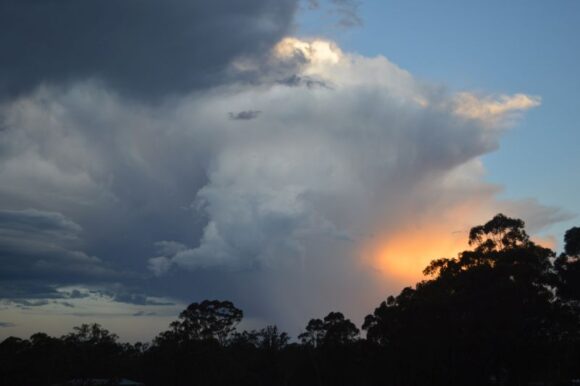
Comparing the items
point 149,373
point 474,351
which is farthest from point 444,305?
point 149,373

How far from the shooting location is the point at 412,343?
7212cm

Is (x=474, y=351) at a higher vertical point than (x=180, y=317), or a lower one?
lower

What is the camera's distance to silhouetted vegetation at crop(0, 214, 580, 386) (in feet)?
195

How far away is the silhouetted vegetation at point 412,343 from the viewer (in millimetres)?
59438

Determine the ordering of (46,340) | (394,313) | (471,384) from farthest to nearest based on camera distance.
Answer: (46,340), (394,313), (471,384)

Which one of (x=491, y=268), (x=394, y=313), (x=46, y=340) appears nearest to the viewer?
(x=491, y=268)

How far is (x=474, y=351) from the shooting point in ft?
208

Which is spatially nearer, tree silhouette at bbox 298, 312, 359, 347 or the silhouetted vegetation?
the silhouetted vegetation

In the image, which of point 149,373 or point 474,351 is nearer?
point 474,351

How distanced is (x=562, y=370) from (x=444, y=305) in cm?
2466

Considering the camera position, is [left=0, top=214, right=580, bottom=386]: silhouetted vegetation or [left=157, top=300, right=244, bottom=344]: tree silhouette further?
[left=157, top=300, right=244, bottom=344]: tree silhouette

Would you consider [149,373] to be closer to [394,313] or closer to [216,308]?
[216,308]

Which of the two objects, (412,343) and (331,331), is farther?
(331,331)

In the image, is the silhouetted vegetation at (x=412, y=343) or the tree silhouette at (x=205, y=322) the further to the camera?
the tree silhouette at (x=205, y=322)
